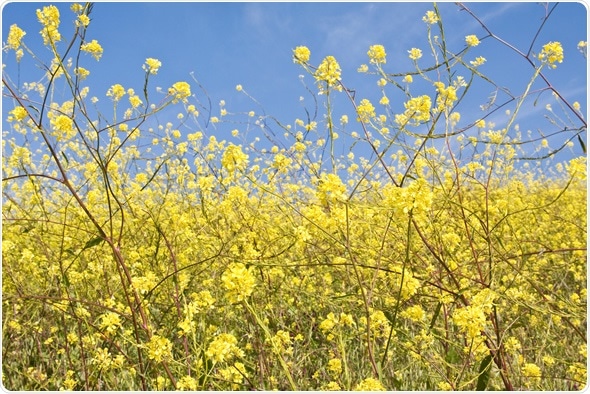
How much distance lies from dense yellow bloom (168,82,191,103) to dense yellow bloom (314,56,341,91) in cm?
63

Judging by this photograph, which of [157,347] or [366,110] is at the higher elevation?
[366,110]

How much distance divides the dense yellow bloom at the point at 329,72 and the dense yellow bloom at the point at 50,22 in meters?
1.14

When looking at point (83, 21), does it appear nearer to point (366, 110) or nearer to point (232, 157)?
point (232, 157)

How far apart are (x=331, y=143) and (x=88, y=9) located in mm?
1107

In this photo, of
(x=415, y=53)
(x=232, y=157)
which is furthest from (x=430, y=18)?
(x=232, y=157)

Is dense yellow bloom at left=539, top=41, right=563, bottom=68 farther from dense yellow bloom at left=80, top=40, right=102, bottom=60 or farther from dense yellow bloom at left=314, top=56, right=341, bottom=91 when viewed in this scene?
dense yellow bloom at left=80, top=40, right=102, bottom=60

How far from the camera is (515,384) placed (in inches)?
102

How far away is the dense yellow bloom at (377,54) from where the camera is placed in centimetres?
272

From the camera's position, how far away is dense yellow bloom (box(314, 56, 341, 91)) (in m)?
2.45

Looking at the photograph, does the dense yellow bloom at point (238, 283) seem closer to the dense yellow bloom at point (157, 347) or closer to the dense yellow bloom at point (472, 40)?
the dense yellow bloom at point (157, 347)

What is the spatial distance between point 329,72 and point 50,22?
1215 mm

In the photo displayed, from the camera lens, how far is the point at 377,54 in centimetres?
274

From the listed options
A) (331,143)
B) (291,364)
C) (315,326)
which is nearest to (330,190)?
(331,143)

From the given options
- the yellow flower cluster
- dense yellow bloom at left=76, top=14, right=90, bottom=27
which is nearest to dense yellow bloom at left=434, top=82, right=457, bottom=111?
the yellow flower cluster
